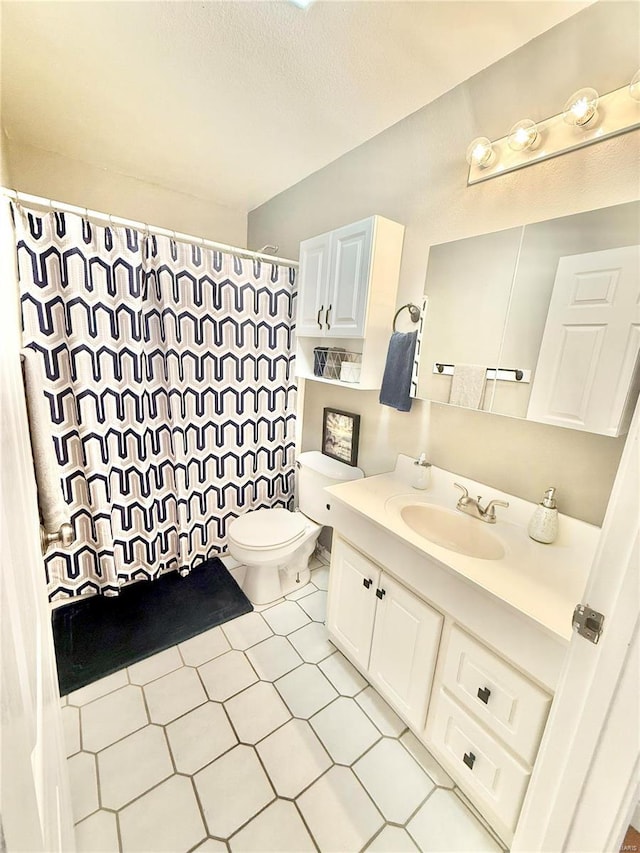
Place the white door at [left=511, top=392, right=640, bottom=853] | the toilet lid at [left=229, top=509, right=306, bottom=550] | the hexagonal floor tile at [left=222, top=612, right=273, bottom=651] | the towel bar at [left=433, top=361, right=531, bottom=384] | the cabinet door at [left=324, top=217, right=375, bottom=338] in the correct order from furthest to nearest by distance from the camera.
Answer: the toilet lid at [left=229, top=509, right=306, bottom=550], the hexagonal floor tile at [left=222, top=612, right=273, bottom=651], the cabinet door at [left=324, top=217, right=375, bottom=338], the towel bar at [left=433, top=361, right=531, bottom=384], the white door at [left=511, top=392, right=640, bottom=853]

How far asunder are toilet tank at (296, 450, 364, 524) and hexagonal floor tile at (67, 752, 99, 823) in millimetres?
1223

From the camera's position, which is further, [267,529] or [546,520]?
[267,529]

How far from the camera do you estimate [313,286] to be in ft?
6.02

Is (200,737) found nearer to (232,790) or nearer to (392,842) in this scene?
(232,790)

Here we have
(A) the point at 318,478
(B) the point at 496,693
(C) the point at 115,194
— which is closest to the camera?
(B) the point at 496,693

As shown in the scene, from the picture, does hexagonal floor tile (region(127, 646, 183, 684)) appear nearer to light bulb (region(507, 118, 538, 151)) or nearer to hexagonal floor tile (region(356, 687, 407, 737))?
hexagonal floor tile (region(356, 687, 407, 737))

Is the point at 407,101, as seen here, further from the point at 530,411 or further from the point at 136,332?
the point at 136,332

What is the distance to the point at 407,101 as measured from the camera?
1.40 meters

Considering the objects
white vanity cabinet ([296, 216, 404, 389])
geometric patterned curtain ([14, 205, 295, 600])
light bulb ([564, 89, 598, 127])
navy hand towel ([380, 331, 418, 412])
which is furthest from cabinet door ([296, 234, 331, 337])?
light bulb ([564, 89, 598, 127])

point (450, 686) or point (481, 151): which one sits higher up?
point (481, 151)

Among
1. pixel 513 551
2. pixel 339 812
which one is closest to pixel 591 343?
pixel 513 551

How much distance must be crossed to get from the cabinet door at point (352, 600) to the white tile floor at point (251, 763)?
0.16m

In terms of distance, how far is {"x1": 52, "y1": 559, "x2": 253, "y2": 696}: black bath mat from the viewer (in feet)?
5.00

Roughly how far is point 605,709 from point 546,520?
57 cm
